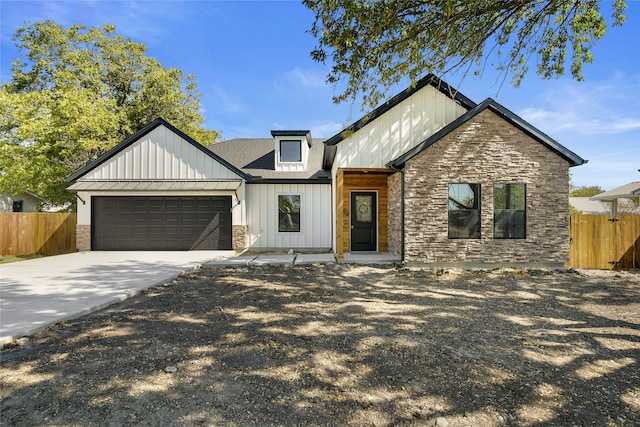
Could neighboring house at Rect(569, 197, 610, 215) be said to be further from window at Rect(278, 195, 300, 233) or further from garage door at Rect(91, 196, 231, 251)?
garage door at Rect(91, 196, 231, 251)

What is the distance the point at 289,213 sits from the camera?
14.9 metres

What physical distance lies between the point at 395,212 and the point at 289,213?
5390 millimetres

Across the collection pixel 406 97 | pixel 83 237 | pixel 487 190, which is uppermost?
pixel 406 97

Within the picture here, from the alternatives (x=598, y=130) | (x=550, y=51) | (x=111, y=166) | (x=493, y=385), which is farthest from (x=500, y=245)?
(x=598, y=130)

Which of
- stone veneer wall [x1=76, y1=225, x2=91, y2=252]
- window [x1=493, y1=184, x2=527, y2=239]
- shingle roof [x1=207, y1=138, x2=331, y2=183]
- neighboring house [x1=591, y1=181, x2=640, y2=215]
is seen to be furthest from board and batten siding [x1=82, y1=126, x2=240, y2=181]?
neighboring house [x1=591, y1=181, x2=640, y2=215]

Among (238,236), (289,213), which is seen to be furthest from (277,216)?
(238,236)

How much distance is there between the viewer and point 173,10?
8.52 meters

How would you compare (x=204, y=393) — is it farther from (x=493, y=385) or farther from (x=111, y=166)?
(x=111, y=166)

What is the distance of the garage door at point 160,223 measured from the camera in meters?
14.3

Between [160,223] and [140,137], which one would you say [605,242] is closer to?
[160,223]

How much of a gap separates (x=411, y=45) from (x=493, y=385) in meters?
6.74

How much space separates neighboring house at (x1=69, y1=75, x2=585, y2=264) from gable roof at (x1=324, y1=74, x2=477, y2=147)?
0.04m

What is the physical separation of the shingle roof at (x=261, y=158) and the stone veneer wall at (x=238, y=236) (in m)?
2.22

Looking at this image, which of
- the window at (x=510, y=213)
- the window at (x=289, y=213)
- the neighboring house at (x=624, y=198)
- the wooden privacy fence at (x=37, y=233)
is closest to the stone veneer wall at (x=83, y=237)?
the wooden privacy fence at (x=37, y=233)
